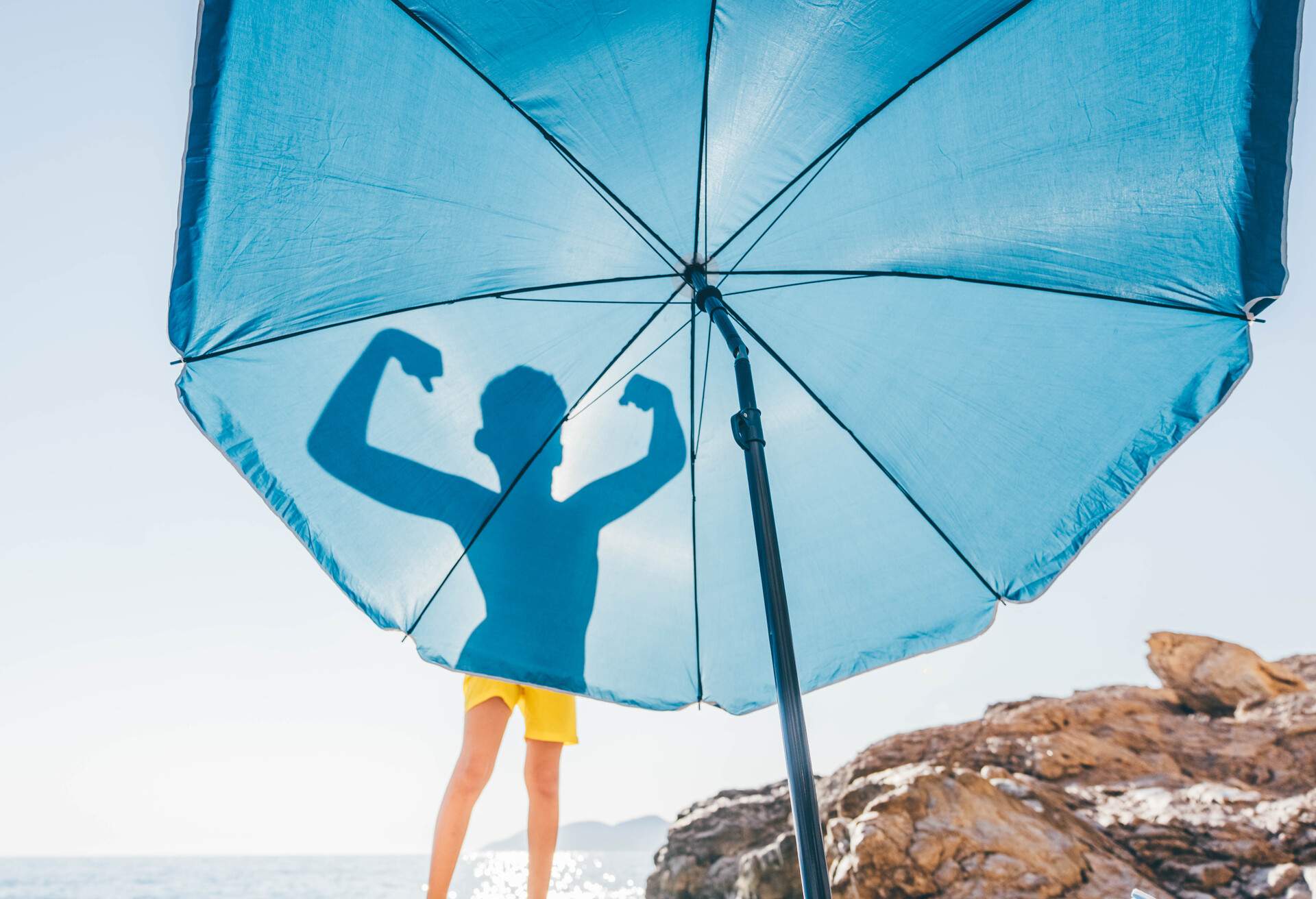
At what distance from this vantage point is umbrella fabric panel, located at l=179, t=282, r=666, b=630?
6.42 feet

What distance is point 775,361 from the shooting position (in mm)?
2412

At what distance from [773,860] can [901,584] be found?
17.5 feet

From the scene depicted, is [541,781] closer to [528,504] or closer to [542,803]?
[542,803]

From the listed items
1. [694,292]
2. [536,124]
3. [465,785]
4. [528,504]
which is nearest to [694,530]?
[528,504]

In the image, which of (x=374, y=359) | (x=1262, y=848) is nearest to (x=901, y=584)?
(x=374, y=359)

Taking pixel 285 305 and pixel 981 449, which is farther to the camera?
pixel 981 449

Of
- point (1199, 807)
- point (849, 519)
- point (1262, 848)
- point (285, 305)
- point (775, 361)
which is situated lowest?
point (1262, 848)

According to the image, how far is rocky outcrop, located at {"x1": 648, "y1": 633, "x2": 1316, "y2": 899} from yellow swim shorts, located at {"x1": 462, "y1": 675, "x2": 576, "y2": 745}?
3.39m

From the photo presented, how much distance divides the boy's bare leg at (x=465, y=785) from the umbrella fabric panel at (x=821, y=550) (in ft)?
2.95

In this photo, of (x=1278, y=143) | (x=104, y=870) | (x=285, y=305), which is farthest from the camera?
(x=104, y=870)

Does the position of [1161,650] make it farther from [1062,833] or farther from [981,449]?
[981,449]

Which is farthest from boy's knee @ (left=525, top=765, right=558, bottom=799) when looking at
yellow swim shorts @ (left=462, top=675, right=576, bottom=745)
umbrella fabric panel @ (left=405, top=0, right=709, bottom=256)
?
umbrella fabric panel @ (left=405, top=0, right=709, bottom=256)

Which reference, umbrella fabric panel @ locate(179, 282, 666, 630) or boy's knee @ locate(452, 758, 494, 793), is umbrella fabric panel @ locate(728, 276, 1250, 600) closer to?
umbrella fabric panel @ locate(179, 282, 666, 630)

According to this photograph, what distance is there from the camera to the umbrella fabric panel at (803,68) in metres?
1.72
